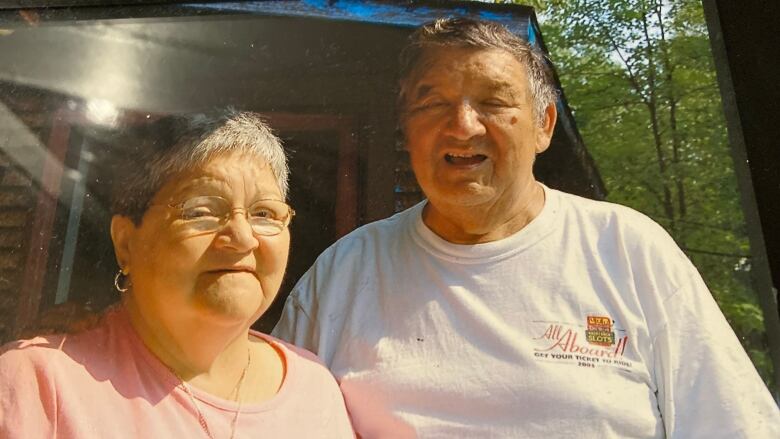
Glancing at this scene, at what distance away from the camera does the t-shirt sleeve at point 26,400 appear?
3.12 feet

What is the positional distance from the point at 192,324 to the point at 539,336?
67 cm

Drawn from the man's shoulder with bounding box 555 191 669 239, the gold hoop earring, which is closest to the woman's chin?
the gold hoop earring

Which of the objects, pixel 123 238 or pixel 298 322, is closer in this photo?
pixel 123 238

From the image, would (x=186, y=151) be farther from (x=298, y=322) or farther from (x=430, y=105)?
(x=430, y=105)

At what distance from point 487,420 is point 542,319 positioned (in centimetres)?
23

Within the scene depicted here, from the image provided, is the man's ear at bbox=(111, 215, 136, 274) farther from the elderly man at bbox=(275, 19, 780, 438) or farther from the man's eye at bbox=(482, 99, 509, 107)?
the man's eye at bbox=(482, 99, 509, 107)

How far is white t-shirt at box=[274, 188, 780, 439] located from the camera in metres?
1.26

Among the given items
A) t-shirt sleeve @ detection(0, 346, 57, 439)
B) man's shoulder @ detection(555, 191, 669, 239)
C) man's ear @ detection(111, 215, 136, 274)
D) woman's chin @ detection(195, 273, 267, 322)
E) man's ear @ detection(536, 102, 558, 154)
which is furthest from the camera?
man's ear @ detection(536, 102, 558, 154)

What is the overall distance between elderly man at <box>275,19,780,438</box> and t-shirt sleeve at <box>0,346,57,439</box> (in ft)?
1.74

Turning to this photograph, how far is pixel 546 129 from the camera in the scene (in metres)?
1.55

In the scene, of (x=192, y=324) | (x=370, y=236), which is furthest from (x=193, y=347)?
(x=370, y=236)

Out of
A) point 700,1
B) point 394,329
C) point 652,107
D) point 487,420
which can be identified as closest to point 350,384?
point 394,329

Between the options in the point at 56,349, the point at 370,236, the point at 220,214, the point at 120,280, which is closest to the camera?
the point at 56,349

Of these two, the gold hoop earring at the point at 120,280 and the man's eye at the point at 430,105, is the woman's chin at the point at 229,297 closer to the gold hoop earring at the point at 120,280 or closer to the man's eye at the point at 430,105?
the gold hoop earring at the point at 120,280
